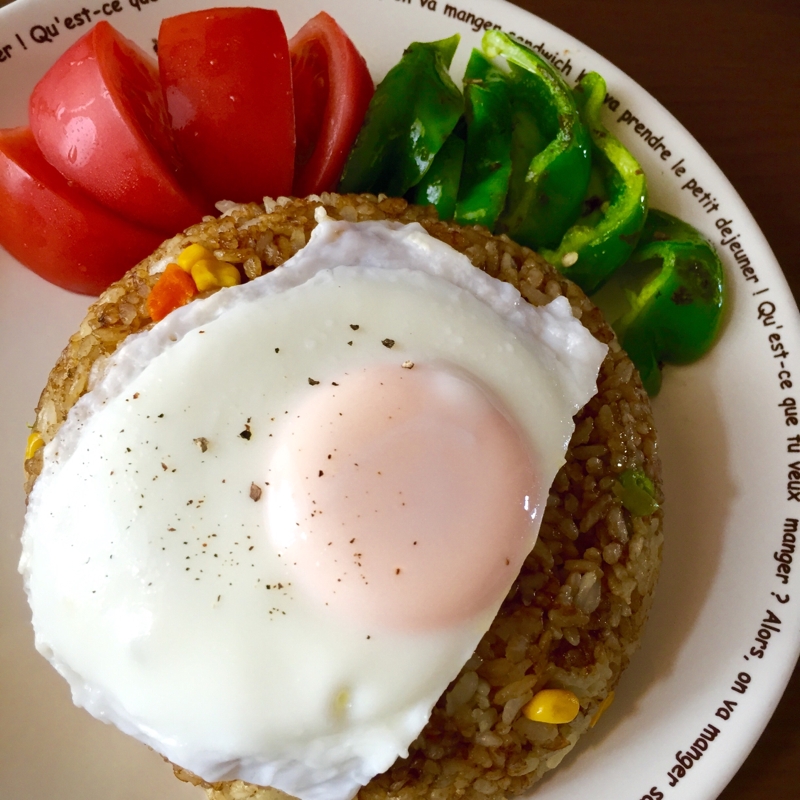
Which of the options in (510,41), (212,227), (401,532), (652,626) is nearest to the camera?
(401,532)

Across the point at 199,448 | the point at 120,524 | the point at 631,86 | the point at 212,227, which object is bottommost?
the point at 120,524

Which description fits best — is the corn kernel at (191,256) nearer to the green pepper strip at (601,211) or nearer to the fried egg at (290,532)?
the fried egg at (290,532)

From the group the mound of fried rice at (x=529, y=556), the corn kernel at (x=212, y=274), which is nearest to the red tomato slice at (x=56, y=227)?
the mound of fried rice at (x=529, y=556)

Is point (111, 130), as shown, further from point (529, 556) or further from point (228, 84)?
point (529, 556)

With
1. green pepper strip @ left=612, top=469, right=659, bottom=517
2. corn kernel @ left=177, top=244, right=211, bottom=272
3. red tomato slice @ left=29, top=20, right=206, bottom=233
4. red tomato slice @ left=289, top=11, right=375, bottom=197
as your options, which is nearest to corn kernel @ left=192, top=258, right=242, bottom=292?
corn kernel @ left=177, top=244, right=211, bottom=272

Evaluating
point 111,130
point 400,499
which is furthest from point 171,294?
point 400,499

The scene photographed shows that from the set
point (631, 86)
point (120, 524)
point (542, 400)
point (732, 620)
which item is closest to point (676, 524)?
point (732, 620)

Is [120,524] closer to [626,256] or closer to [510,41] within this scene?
[626,256]
